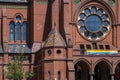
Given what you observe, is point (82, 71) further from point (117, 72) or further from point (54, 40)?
point (54, 40)

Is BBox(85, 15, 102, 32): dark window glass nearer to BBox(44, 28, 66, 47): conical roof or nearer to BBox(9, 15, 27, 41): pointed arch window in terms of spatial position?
BBox(44, 28, 66, 47): conical roof

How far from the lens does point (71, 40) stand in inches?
3713

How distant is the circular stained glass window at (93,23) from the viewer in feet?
325

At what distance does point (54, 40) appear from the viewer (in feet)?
303

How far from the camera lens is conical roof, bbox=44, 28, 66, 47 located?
92.2m

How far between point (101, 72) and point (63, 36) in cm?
1005

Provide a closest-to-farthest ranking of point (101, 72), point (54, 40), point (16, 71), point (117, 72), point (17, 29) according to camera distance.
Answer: point (16, 71) → point (54, 40) → point (117, 72) → point (101, 72) → point (17, 29)

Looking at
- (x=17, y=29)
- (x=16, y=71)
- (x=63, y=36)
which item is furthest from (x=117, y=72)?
(x=16, y=71)

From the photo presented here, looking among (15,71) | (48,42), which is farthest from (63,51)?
(15,71)

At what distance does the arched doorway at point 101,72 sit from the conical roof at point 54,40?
353 inches

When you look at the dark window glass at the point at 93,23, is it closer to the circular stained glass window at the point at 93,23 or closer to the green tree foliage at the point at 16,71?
the circular stained glass window at the point at 93,23

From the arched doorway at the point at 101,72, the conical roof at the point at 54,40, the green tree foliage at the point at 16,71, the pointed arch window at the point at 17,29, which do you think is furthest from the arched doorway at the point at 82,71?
the green tree foliage at the point at 16,71

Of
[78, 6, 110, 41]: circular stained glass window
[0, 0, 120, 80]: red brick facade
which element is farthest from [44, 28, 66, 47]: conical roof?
[78, 6, 110, 41]: circular stained glass window

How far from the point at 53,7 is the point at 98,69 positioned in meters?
13.7
